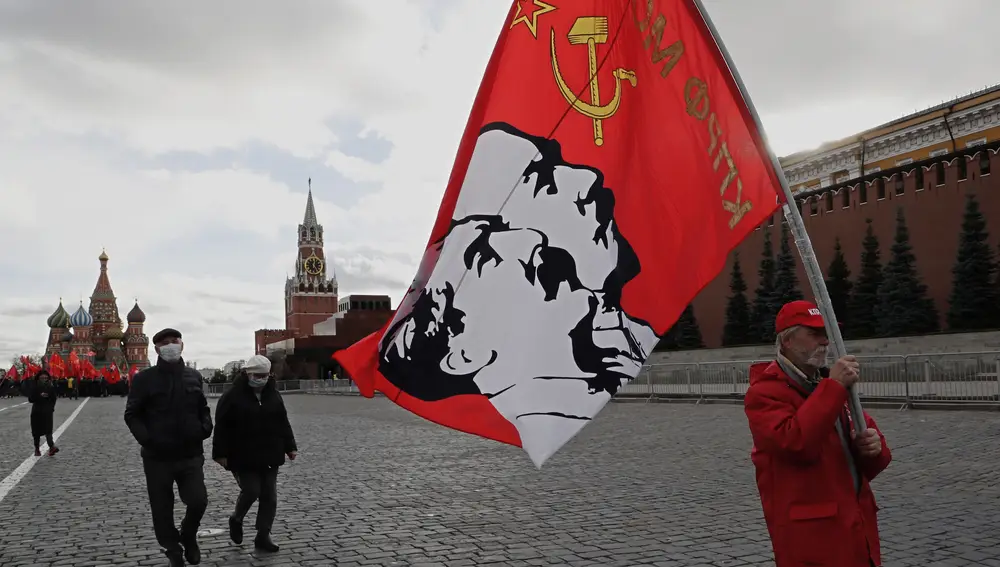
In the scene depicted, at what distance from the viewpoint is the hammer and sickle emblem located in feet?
12.0

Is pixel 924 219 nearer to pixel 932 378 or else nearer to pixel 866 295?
pixel 866 295

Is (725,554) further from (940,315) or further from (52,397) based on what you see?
(940,315)

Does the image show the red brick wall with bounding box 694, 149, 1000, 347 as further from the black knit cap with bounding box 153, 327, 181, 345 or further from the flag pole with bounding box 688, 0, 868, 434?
→ the flag pole with bounding box 688, 0, 868, 434

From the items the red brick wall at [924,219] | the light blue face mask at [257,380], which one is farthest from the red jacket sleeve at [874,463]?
the red brick wall at [924,219]

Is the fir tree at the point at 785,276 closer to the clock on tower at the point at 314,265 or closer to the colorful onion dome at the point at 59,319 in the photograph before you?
the clock on tower at the point at 314,265

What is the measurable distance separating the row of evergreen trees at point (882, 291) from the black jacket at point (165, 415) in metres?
24.4

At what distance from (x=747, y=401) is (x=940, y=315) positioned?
3296 centimetres

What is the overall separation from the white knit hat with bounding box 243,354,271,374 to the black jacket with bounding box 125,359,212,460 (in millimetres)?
611

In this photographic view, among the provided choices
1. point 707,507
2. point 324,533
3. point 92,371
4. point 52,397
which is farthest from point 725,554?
point 92,371

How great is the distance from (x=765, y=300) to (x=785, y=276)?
4.51 feet

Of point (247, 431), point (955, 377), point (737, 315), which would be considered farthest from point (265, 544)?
point (737, 315)

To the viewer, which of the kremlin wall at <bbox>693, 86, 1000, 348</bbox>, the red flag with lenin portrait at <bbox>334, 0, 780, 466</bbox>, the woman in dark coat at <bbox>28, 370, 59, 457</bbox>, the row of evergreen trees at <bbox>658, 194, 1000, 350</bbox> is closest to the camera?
the red flag with lenin portrait at <bbox>334, 0, 780, 466</bbox>

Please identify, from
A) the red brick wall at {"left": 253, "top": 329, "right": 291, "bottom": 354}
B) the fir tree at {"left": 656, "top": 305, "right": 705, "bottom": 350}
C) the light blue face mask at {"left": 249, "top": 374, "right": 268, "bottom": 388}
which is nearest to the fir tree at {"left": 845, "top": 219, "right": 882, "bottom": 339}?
the fir tree at {"left": 656, "top": 305, "right": 705, "bottom": 350}

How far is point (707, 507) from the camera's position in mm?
7395
